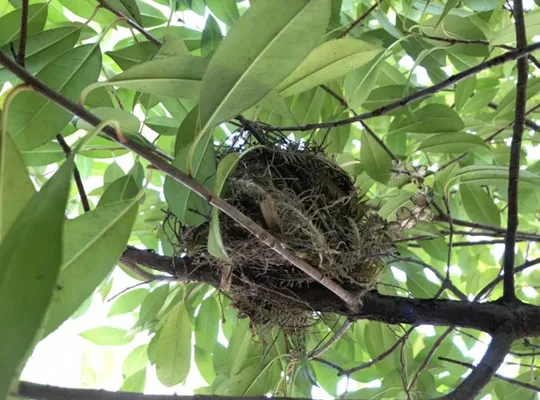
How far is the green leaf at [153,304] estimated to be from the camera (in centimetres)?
133

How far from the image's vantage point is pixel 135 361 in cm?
160

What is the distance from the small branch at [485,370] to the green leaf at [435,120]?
47 centimetres

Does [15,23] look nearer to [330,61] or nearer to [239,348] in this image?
[330,61]

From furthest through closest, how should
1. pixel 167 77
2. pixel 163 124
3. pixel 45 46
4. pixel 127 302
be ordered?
pixel 127 302
pixel 163 124
pixel 45 46
pixel 167 77

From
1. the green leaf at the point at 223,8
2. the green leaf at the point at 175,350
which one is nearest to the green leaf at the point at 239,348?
the green leaf at the point at 175,350

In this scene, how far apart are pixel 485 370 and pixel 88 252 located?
1.81 feet

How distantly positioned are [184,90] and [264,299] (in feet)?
1.36

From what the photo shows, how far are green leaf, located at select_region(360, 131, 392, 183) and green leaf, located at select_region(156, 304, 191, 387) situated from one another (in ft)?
1.63

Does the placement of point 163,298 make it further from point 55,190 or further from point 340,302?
point 55,190

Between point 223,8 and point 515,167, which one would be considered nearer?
point 515,167

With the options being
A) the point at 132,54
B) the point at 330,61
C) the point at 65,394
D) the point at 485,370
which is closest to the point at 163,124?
the point at 132,54

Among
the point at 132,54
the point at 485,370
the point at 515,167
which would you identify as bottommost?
the point at 485,370

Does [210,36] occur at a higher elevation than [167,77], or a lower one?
higher

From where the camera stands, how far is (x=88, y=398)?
1.98 feet
